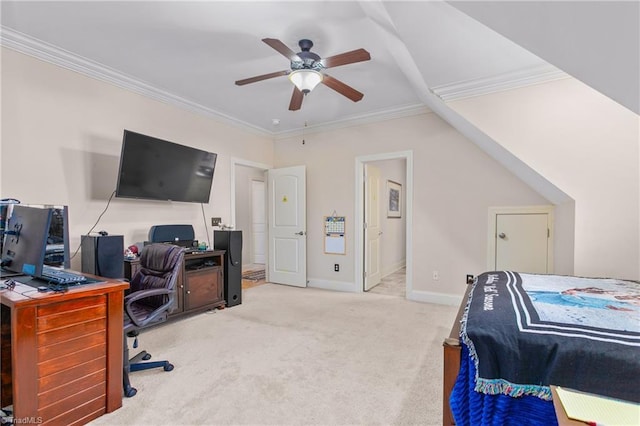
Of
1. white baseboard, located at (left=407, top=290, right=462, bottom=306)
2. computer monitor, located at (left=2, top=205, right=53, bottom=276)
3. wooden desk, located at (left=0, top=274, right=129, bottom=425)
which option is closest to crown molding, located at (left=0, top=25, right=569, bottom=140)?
computer monitor, located at (left=2, top=205, right=53, bottom=276)

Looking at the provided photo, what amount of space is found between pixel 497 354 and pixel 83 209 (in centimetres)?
351

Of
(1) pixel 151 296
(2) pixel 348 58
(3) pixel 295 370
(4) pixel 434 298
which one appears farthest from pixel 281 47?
(4) pixel 434 298

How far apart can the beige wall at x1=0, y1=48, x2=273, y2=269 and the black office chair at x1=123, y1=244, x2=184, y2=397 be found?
106 cm

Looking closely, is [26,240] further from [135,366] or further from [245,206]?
[245,206]

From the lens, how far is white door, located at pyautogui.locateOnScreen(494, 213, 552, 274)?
3287 millimetres

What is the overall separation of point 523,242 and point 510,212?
0.36m

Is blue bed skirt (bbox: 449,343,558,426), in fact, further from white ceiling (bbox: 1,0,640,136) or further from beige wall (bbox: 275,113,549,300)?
beige wall (bbox: 275,113,549,300)

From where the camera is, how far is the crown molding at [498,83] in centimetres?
241

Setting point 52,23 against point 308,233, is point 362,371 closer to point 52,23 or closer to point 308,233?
point 308,233

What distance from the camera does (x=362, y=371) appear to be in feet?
7.22

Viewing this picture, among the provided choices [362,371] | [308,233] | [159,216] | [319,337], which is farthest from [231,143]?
[362,371]

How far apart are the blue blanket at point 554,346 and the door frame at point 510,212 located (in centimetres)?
197

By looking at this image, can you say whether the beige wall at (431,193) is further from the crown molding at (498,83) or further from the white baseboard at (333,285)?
the crown molding at (498,83)

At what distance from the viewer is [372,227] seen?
4852mm
